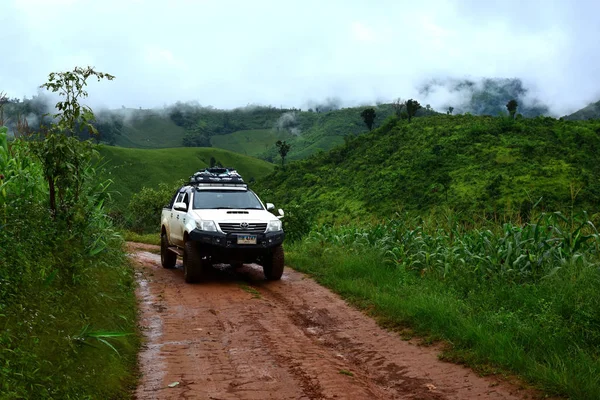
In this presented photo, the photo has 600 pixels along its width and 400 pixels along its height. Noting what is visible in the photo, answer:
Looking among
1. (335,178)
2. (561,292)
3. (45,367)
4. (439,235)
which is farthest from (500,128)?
(45,367)

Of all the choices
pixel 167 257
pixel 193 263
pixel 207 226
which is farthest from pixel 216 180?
pixel 193 263

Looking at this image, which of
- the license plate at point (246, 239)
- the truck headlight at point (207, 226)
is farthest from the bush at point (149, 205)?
the license plate at point (246, 239)

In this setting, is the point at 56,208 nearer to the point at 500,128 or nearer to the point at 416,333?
the point at 416,333

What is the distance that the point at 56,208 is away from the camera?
7.93 metres

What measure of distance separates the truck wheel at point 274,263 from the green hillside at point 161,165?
9539 centimetres

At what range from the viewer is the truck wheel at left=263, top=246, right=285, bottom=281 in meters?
11.3

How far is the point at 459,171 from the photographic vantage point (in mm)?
61594

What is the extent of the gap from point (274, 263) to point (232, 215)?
1289mm

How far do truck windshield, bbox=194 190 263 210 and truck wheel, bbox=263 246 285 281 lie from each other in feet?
4.68

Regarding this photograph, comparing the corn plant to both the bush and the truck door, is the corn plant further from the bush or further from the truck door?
the bush

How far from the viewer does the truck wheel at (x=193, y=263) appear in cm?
1080

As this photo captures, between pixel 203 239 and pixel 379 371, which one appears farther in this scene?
pixel 203 239

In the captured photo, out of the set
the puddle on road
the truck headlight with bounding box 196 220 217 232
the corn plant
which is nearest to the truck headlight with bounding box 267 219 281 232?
the truck headlight with bounding box 196 220 217 232

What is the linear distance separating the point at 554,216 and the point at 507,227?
2.74 ft
